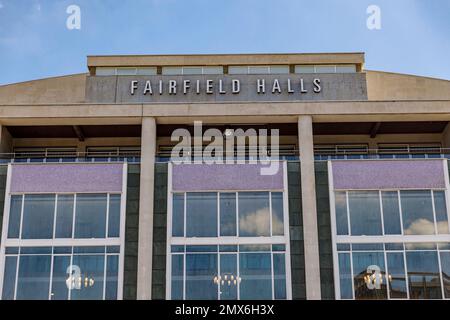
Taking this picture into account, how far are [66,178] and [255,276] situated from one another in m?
11.5

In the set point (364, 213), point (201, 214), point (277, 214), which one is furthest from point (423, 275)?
point (201, 214)

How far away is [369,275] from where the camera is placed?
33906 mm

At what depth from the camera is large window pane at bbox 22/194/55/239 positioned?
114 feet

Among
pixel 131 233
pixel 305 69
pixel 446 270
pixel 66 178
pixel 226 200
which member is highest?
pixel 305 69

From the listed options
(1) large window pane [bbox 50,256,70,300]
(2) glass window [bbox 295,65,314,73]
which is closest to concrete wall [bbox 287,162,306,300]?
(2) glass window [bbox 295,65,314,73]

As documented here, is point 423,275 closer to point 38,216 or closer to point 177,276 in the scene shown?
point 177,276

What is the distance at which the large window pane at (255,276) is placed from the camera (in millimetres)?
33656

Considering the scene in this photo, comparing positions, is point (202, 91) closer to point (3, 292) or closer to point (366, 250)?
point (366, 250)

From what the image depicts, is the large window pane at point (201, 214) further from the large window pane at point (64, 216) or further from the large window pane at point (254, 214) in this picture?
the large window pane at point (64, 216)

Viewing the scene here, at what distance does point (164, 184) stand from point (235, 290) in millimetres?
6895

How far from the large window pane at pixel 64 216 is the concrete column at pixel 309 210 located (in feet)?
40.8

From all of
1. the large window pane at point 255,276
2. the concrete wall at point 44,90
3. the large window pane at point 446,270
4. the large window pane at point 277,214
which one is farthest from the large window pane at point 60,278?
the large window pane at point 446,270

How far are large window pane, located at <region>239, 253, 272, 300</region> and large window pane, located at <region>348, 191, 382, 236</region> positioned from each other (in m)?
4.98

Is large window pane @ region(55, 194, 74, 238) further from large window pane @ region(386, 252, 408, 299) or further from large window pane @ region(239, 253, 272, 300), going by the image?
large window pane @ region(386, 252, 408, 299)
